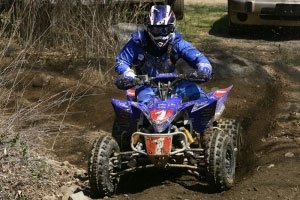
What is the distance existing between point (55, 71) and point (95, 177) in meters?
4.63

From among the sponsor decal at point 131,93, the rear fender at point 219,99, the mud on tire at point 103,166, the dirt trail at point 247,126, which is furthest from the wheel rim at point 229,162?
the sponsor decal at point 131,93

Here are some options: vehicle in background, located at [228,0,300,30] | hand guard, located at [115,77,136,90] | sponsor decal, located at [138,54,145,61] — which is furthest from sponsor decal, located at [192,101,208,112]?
vehicle in background, located at [228,0,300,30]

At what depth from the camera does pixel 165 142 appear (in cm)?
584

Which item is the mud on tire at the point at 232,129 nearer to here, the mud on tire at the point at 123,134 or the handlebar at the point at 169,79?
the handlebar at the point at 169,79

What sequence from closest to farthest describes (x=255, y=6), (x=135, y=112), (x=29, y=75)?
(x=135, y=112) < (x=29, y=75) < (x=255, y=6)

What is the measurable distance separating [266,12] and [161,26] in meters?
5.96

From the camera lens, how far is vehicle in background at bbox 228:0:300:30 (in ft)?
39.3

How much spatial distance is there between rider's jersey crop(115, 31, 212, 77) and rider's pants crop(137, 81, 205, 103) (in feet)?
0.96

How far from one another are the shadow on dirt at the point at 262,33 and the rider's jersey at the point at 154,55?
6374mm

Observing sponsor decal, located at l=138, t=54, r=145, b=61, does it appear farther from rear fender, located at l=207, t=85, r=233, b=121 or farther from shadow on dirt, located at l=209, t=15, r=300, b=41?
shadow on dirt, located at l=209, t=15, r=300, b=41

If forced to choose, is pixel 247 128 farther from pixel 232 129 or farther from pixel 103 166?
pixel 103 166

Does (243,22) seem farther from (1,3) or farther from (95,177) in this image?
(95,177)

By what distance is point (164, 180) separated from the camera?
6398mm

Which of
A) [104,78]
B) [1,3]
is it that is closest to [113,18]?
[104,78]
